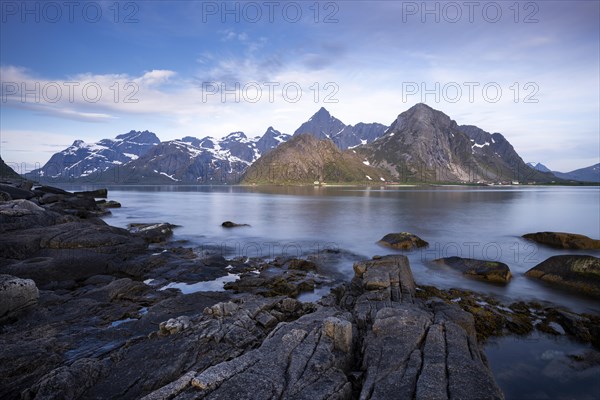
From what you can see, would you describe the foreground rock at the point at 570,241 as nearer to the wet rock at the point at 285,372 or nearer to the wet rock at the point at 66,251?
the wet rock at the point at 285,372

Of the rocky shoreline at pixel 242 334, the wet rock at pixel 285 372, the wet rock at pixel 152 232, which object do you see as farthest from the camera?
the wet rock at pixel 152 232

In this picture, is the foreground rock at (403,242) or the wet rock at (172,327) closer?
the wet rock at (172,327)

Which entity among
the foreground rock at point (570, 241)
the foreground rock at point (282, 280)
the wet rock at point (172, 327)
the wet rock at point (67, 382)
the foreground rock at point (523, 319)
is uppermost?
the wet rock at point (172, 327)

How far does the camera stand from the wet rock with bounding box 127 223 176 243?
1758 inches

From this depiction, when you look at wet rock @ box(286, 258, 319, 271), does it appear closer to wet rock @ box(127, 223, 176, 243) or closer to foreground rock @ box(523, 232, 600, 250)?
wet rock @ box(127, 223, 176, 243)

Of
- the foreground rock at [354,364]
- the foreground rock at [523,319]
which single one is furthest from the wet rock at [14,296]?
the foreground rock at [523,319]

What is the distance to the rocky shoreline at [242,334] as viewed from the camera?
10297 millimetres

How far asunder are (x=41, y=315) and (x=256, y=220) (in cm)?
5628

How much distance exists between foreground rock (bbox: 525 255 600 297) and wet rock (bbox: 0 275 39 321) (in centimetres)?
3801

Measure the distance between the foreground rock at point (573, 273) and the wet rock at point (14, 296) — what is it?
38010 mm

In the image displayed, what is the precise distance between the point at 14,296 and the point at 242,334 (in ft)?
41.6

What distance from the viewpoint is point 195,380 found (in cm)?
953

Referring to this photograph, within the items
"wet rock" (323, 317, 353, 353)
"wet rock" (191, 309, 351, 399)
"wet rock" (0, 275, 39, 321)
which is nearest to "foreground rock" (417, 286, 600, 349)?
"wet rock" (323, 317, 353, 353)

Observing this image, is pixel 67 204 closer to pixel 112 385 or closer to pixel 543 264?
pixel 112 385
